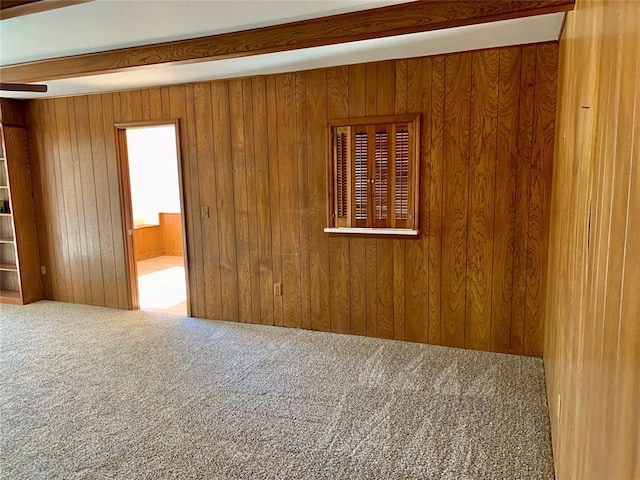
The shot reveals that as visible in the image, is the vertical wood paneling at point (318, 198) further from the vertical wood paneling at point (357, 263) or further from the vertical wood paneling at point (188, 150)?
the vertical wood paneling at point (188, 150)

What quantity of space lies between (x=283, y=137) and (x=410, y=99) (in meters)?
1.18

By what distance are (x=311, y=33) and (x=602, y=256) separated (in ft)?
6.67

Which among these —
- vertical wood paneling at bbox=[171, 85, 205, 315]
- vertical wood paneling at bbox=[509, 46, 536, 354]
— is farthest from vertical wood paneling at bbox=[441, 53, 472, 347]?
vertical wood paneling at bbox=[171, 85, 205, 315]

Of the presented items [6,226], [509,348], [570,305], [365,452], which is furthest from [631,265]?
[6,226]

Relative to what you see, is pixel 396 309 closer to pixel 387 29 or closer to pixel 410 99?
pixel 410 99

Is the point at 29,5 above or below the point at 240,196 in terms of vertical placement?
above

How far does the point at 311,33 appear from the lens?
2.56 m

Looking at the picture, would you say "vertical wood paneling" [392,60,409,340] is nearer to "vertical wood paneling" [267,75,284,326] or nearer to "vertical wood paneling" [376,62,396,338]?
"vertical wood paneling" [376,62,396,338]

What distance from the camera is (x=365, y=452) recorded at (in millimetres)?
2270

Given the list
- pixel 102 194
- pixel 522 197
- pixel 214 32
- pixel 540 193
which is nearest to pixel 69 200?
pixel 102 194

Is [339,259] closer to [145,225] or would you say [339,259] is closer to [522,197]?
[522,197]

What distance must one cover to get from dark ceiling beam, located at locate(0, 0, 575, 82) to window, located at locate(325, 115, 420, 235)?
3.81 ft

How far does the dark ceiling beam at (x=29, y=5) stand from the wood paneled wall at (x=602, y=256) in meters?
2.22

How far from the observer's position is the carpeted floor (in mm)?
2184
